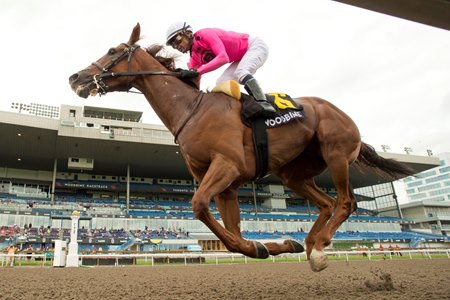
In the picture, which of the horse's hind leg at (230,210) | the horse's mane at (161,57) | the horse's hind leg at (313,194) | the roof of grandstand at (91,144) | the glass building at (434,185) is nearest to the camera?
the horse's hind leg at (230,210)

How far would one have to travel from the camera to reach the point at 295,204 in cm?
5047

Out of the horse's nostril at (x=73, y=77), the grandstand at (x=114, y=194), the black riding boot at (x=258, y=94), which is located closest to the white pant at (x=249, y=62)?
the black riding boot at (x=258, y=94)

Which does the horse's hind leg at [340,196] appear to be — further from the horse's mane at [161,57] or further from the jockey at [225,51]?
the horse's mane at [161,57]

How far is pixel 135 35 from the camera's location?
4.00m

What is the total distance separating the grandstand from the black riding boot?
21245mm

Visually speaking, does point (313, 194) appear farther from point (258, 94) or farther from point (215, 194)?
point (215, 194)

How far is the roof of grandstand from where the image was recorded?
29.5 metres

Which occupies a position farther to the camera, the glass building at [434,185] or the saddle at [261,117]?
the glass building at [434,185]

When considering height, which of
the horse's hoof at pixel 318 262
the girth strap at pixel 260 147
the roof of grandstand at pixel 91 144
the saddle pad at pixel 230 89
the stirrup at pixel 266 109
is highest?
the roof of grandstand at pixel 91 144

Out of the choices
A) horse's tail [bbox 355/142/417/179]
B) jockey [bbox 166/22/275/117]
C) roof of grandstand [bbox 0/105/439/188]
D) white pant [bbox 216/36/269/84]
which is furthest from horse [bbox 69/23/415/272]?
roof of grandstand [bbox 0/105/439/188]

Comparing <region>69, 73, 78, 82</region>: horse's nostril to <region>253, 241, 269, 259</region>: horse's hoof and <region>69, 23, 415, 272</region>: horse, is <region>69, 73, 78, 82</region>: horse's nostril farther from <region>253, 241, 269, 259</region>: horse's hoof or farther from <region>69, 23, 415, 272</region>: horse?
<region>253, 241, 269, 259</region>: horse's hoof

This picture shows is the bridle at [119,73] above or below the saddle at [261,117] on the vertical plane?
above

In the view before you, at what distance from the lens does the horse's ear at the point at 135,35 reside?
13.1 feet

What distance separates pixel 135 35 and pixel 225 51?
109 cm
